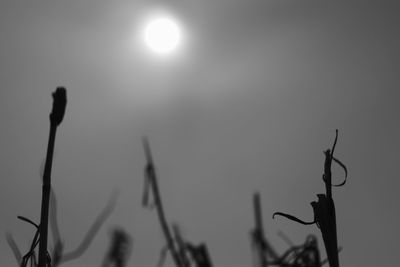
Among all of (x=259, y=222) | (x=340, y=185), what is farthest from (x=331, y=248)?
(x=340, y=185)

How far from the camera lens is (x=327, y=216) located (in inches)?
54.7

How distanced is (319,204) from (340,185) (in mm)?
391

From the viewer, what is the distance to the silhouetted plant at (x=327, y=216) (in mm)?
1318

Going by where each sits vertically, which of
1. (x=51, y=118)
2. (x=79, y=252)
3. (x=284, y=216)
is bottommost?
(x=79, y=252)

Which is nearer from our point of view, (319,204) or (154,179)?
(319,204)

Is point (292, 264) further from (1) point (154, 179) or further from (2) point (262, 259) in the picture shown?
(1) point (154, 179)

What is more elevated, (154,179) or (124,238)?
(154,179)

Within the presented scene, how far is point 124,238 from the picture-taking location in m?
1.66

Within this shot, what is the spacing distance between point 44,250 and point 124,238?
38 cm

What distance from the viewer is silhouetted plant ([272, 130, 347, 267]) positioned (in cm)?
132

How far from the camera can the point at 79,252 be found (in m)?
1.71

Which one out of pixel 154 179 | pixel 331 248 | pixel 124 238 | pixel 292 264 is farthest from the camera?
pixel 154 179

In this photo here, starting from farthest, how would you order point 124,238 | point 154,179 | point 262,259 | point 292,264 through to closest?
point 154,179, point 124,238, point 262,259, point 292,264

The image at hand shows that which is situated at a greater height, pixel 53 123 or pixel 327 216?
pixel 53 123
